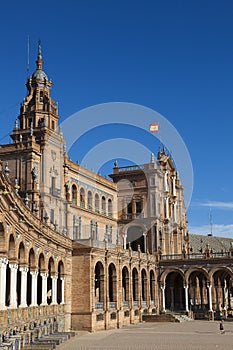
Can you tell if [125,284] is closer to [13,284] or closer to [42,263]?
[42,263]

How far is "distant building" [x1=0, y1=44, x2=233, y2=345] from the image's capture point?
3572 cm

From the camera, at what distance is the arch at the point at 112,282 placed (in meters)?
55.8

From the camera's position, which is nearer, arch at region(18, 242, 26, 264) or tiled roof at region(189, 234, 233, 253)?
arch at region(18, 242, 26, 264)

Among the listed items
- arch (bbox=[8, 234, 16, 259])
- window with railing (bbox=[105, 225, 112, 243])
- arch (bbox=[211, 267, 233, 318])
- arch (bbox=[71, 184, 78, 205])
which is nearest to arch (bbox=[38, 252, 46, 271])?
arch (bbox=[8, 234, 16, 259])

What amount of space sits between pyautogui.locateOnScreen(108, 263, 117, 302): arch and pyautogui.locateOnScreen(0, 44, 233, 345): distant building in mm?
111

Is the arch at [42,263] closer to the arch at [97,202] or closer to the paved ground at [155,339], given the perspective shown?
the paved ground at [155,339]

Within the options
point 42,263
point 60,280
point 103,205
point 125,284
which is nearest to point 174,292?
point 125,284

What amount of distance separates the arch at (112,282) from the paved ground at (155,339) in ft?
13.0

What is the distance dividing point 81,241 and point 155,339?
40.3 ft

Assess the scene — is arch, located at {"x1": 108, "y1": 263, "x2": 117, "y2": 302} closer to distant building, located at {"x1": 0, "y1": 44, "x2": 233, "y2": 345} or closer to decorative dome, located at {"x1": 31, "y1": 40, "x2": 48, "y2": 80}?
distant building, located at {"x1": 0, "y1": 44, "x2": 233, "y2": 345}

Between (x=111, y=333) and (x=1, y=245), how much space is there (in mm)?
21143

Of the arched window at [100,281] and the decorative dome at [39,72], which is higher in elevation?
the decorative dome at [39,72]

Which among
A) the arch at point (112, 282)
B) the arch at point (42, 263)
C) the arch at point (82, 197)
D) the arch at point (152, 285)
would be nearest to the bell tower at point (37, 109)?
the arch at point (82, 197)

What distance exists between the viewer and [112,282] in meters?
56.6
